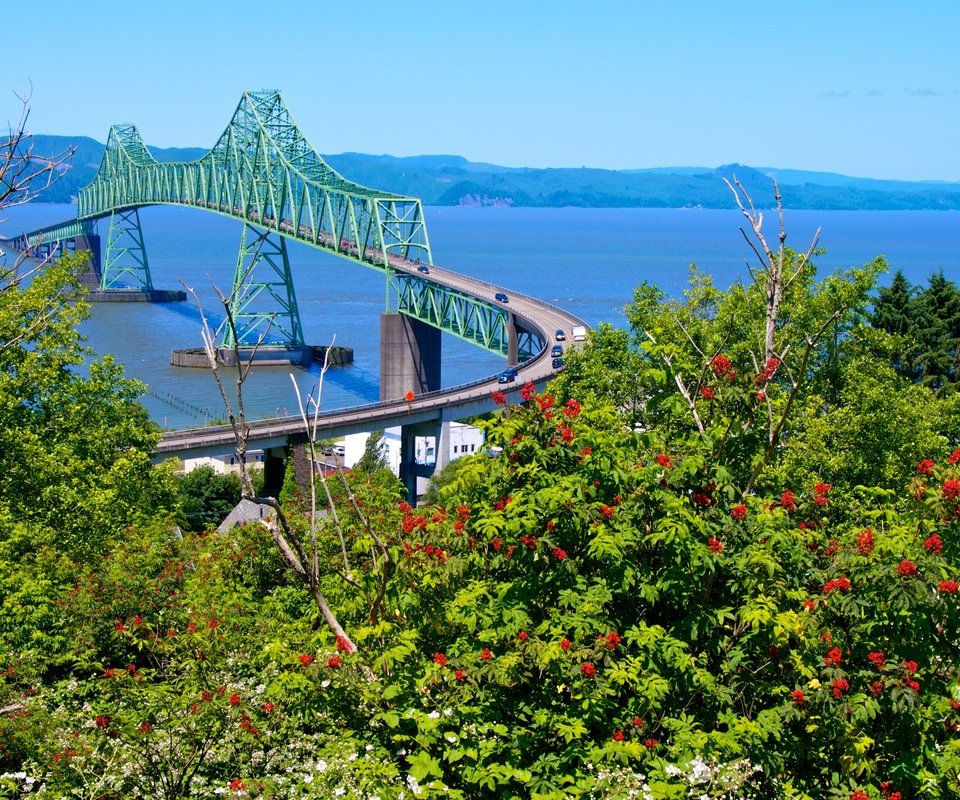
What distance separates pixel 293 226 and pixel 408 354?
24295mm

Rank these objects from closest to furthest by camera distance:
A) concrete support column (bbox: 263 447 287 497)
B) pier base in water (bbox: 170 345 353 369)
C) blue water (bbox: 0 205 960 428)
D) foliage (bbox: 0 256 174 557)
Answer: foliage (bbox: 0 256 174 557), concrete support column (bbox: 263 447 287 497), blue water (bbox: 0 205 960 428), pier base in water (bbox: 170 345 353 369)

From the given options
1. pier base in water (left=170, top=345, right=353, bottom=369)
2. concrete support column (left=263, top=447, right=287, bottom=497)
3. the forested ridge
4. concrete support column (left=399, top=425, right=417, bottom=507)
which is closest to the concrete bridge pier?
concrete support column (left=399, top=425, right=417, bottom=507)

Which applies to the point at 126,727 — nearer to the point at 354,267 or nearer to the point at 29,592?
the point at 29,592

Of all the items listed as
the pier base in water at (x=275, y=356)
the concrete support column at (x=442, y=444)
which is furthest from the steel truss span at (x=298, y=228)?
the concrete support column at (x=442, y=444)

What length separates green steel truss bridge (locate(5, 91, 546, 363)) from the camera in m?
66.4

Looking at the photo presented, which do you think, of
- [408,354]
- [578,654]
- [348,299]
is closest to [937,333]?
[578,654]

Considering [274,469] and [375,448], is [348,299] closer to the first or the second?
[375,448]

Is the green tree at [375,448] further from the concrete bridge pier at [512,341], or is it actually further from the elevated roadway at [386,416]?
the concrete bridge pier at [512,341]

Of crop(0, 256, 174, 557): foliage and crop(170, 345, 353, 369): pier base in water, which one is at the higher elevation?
crop(0, 256, 174, 557): foliage

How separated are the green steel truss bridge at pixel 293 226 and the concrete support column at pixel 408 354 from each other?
103 centimetres

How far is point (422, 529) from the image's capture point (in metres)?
8.59

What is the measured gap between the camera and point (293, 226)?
8788cm

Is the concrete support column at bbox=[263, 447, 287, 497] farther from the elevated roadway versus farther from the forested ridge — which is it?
the forested ridge

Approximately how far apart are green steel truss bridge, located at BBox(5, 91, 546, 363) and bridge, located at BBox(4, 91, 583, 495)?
0.13 m
